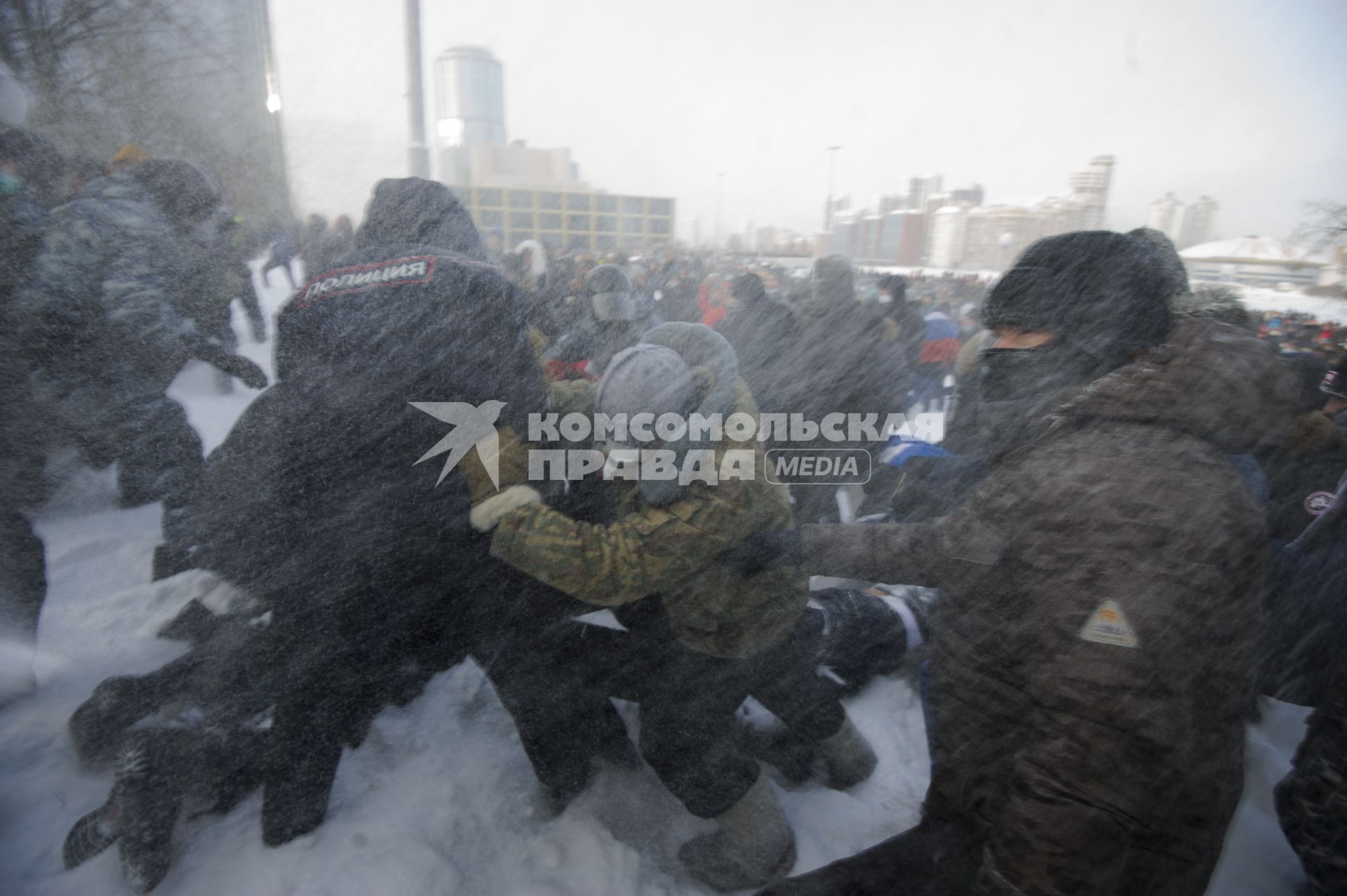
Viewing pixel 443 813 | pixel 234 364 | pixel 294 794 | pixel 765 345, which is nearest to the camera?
pixel 294 794

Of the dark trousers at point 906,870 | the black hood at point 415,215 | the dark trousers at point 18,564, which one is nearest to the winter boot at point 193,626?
the dark trousers at point 18,564

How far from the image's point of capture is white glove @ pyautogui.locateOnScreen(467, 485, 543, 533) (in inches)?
54.5

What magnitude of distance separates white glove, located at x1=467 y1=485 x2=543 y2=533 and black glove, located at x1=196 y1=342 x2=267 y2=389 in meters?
1.95

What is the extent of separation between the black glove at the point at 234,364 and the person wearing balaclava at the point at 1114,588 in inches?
118

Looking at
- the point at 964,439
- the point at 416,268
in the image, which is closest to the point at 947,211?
the point at 964,439

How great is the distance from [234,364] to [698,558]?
2608mm

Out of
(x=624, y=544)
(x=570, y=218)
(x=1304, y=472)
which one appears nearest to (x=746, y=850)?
(x=624, y=544)

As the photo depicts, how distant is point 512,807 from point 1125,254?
7.41 feet

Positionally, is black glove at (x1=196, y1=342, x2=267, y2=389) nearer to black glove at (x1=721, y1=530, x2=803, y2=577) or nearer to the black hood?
the black hood

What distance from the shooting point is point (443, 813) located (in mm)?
1885

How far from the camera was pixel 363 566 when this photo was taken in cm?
169

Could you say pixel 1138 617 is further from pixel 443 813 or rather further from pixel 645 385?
pixel 443 813

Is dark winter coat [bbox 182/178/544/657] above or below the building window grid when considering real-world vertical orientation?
below
